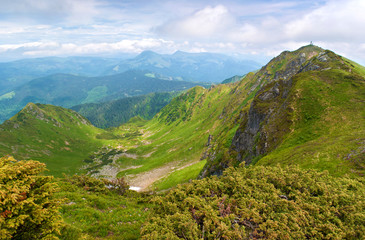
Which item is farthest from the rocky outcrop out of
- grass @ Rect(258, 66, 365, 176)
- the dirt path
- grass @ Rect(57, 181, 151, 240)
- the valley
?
the dirt path

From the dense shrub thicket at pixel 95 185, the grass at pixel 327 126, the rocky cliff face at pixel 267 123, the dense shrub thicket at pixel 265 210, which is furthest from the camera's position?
the rocky cliff face at pixel 267 123

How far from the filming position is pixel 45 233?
1280 centimetres

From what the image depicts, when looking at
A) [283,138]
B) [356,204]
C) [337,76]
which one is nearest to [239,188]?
[356,204]

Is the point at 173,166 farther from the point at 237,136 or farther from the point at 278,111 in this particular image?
the point at 278,111

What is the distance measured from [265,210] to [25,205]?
19.7 m

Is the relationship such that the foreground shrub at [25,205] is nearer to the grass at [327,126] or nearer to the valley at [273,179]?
the valley at [273,179]

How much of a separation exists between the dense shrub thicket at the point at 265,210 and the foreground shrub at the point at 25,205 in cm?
743

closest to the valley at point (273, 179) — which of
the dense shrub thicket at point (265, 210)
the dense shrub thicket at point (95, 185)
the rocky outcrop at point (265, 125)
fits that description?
the dense shrub thicket at point (265, 210)

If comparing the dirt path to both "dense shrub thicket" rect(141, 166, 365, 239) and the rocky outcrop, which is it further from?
"dense shrub thicket" rect(141, 166, 365, 239)

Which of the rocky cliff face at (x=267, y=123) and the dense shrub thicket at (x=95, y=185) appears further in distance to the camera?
the rocky cliff face at (x=267, y=123)

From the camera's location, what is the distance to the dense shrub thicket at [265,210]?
1444 cm

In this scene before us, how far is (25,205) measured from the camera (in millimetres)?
12461

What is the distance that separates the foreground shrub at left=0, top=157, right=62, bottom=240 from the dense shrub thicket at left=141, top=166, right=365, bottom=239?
7.43 meters

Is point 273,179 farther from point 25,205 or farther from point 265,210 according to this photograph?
point 25,205
